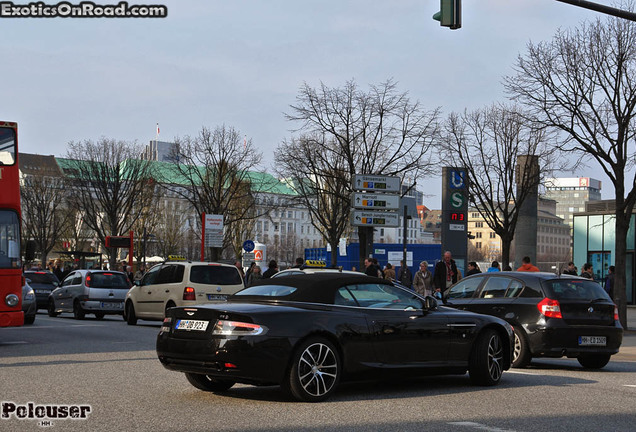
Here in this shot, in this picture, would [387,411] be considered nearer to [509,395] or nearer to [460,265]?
[509,395]

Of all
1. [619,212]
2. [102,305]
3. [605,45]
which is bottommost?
[102,305]

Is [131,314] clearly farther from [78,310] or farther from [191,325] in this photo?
[191,325]

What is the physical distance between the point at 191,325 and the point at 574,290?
7.03m

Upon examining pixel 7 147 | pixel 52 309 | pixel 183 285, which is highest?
pixel 7 147

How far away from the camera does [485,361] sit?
1122 centimetres

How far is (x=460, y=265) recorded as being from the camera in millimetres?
35469

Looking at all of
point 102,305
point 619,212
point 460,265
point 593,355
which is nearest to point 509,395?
point 593,355

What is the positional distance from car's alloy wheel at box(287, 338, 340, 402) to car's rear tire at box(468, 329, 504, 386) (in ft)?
7.43

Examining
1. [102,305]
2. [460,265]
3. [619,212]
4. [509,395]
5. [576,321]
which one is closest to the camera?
[509,395]

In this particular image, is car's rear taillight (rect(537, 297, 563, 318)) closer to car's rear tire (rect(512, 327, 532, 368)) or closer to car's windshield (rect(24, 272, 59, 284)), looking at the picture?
car's rear tire (rect(512, 327, 532, 368))

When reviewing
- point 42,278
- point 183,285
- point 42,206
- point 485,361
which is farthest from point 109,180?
point 485,361

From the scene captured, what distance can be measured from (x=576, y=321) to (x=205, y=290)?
11211 millimetres

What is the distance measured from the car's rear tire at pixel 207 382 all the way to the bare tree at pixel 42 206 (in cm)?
5835

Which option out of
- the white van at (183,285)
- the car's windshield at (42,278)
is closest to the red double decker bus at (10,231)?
the white van at (183,285)
